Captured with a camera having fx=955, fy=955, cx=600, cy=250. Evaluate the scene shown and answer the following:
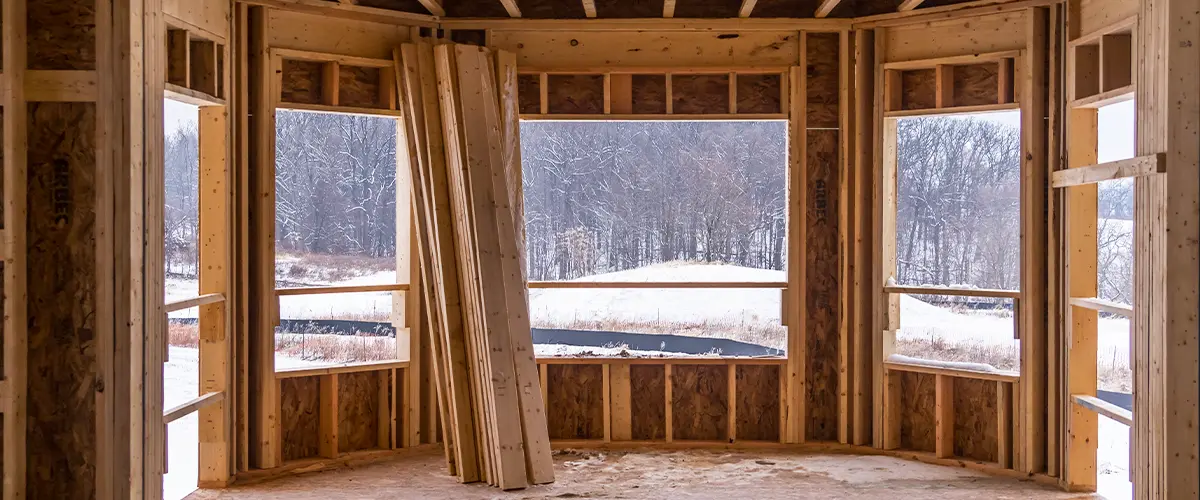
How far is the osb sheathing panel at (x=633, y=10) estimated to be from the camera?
23.5 feet

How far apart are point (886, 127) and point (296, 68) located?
4.27 m

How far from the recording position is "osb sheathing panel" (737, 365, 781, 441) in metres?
7.36

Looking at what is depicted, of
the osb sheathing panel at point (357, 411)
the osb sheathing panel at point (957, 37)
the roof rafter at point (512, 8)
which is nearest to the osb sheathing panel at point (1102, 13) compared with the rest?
the osb sheathing panel at point (957, 37)

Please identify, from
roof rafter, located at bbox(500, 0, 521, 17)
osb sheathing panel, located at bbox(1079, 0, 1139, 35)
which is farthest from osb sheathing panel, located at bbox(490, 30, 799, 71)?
osb sheathing panel, located at bbox(1079, 0, 1139, 35)

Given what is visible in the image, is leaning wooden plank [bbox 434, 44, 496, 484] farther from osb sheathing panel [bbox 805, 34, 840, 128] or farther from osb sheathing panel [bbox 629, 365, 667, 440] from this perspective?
osb sheathing panel [bbox 805, 34, 840, 128]

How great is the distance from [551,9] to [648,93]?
3.15 ft

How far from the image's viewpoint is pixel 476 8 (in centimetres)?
717

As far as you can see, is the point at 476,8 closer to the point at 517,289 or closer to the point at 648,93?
the point at 648,93

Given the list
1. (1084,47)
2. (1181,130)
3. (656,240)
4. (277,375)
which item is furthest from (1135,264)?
(277,375)

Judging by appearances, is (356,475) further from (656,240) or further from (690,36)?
(690,36)

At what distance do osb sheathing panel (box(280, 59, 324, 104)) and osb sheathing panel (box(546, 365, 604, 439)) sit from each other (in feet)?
8.70

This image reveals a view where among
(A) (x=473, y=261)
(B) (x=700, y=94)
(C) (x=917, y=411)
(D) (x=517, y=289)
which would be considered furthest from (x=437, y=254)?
(C) (x=917, y=411)

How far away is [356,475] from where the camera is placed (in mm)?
6461

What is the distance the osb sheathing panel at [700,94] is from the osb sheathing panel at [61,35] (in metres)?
4.02
